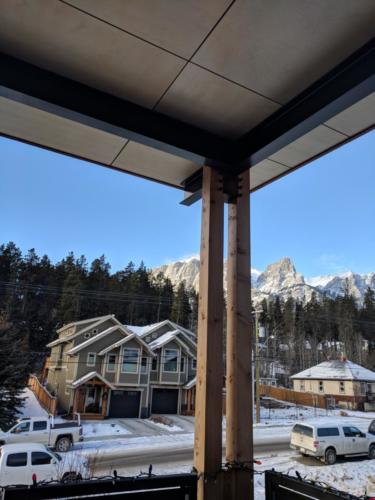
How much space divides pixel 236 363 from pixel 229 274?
38 centimetres

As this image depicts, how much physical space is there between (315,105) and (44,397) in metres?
14.7

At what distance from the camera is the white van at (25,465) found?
547 cm

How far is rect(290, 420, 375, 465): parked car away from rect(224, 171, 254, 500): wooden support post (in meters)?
7.75

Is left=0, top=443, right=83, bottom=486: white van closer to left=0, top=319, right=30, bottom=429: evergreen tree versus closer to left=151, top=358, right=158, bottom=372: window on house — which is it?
left=0, top=319, right=30, bottom=429: evergreen tree

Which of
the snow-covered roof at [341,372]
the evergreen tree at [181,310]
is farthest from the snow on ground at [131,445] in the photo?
the snow-covered roof at [341,372]

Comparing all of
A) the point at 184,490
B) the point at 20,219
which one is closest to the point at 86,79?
the point at 184,490

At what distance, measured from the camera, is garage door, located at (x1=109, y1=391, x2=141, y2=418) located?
13359 millimetres

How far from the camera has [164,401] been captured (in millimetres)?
14508

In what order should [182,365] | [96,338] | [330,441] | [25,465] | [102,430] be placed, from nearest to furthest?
[25,465] < [330,441] < [102,430] < [96,338] < [182,365]

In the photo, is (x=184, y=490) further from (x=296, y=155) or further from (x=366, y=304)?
(x=366, y=304)

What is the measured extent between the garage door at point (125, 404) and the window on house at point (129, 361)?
847mm

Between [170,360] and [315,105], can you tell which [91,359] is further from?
[315,105]

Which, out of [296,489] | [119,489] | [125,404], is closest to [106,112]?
[119,489]

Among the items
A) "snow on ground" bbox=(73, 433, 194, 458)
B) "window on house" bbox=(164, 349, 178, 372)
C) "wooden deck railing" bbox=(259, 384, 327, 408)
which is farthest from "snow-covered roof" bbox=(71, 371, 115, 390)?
"wooden deck railing" bbox=(259, 384, 327, 408)
